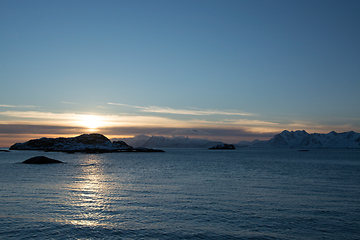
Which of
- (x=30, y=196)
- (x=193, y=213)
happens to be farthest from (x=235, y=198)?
(x=30, y=196)

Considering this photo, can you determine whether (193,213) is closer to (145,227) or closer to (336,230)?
(145,227)

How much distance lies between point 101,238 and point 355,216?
70.3 feet

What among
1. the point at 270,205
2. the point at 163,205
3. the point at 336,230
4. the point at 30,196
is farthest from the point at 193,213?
the point at 30,196

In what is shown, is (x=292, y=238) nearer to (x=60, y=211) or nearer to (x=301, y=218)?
(x=301, y=218)

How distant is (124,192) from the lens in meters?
34.0

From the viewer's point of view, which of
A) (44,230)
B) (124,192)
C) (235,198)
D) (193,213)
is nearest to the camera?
(44,230)

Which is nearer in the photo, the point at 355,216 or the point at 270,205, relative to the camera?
the point at 355,216

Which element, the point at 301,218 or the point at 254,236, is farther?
the point at 301,218

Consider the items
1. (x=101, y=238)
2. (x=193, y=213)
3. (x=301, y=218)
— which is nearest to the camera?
(x=101, y=238)

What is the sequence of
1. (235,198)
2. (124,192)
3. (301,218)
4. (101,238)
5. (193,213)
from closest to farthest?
(101,238) → (301,218) → (193,213) → (235,198) → (124,192)

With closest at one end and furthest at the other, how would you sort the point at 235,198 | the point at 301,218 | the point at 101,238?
the point at 101,238, the point at 301,218, the point at 235,198

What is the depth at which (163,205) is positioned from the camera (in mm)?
25922

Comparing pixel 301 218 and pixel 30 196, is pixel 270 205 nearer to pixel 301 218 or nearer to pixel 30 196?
pixel 301 218

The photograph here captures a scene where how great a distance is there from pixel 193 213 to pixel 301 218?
9.40 meters
